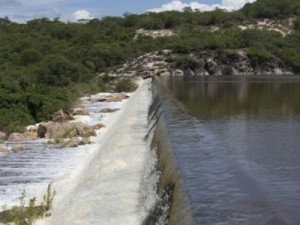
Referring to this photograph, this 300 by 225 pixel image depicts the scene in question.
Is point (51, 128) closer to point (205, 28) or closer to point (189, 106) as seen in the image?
point (189, 106)

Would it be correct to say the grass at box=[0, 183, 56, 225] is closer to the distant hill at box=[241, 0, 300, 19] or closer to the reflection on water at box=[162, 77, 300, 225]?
the reflection on water at box=[162, 77, 300, 225]

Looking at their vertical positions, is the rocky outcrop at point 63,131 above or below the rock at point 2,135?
above

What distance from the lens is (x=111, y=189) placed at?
15562 mm

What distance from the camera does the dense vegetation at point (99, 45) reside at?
41.2 m

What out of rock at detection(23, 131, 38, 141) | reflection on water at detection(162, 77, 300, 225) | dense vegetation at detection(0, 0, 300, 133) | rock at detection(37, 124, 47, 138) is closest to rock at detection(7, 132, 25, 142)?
rock at detection(23, 131, 38, 141)

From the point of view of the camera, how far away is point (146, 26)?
378ft

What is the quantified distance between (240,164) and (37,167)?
9.21 meters

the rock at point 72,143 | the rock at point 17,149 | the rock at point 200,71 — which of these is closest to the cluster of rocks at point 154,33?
the rock at point 200,71

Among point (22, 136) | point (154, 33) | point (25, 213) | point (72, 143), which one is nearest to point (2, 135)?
point (22, 136)

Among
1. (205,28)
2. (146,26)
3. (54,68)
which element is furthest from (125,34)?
(54,68)

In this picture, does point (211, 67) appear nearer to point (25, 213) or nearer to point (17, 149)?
point (17, 149)

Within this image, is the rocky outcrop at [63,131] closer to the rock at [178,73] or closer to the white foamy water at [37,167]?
the white foamy water at [37,167]

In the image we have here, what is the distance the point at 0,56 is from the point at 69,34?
2172 cm

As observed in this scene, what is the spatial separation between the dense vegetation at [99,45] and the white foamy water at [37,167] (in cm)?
910
